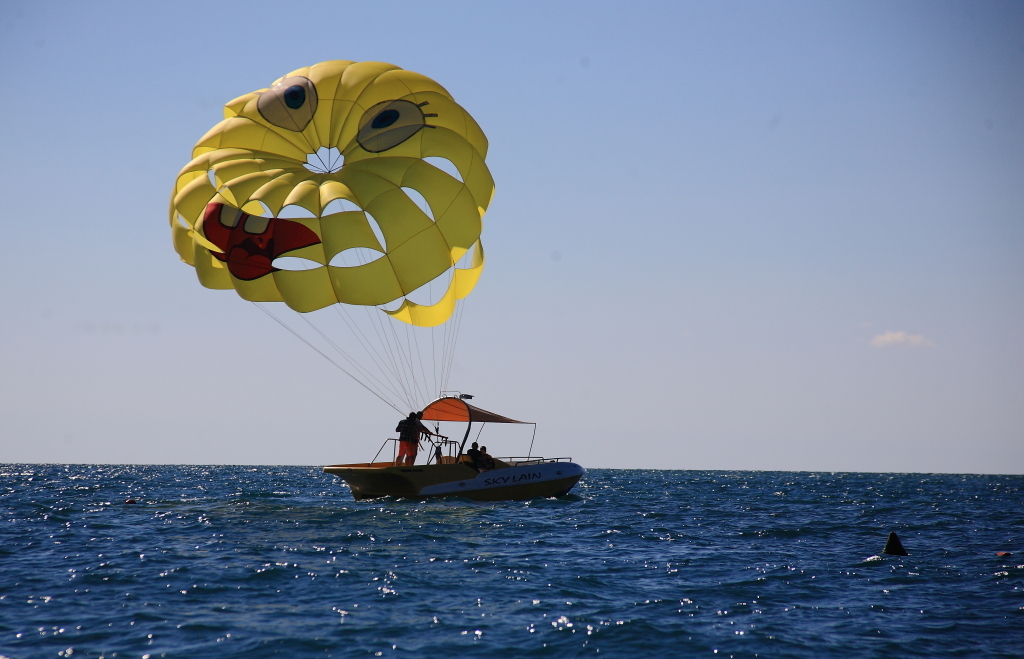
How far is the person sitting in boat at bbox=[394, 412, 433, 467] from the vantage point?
25516 mm

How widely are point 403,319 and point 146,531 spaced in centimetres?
920

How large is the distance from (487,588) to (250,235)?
10985mm

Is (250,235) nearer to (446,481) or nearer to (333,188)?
(333,188)

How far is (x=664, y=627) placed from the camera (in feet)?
38.4

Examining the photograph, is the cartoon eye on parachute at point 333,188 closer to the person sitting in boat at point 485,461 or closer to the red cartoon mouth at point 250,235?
the red cartoon mouth at point 250,235

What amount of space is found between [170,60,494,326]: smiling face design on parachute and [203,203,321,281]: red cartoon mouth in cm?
2

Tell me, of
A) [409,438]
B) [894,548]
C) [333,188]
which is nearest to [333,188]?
[333,188]

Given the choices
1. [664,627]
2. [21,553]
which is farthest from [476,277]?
[664,627]

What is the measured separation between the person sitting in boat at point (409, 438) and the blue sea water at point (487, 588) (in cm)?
195

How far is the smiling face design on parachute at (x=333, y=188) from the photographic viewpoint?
2059 cm

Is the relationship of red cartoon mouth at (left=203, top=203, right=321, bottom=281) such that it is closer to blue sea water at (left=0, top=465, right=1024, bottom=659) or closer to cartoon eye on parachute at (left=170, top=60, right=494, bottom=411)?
cartoon eye on parachute at (left=170, top=60, right=494, bottom=411)

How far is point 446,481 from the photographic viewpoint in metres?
25.1

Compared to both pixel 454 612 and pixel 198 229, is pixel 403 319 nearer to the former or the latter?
pixel 198 229

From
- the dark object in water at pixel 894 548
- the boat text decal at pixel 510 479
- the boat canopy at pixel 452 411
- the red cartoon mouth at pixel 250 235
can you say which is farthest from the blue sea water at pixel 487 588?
the red cartoon mouth at pixel 250 235
